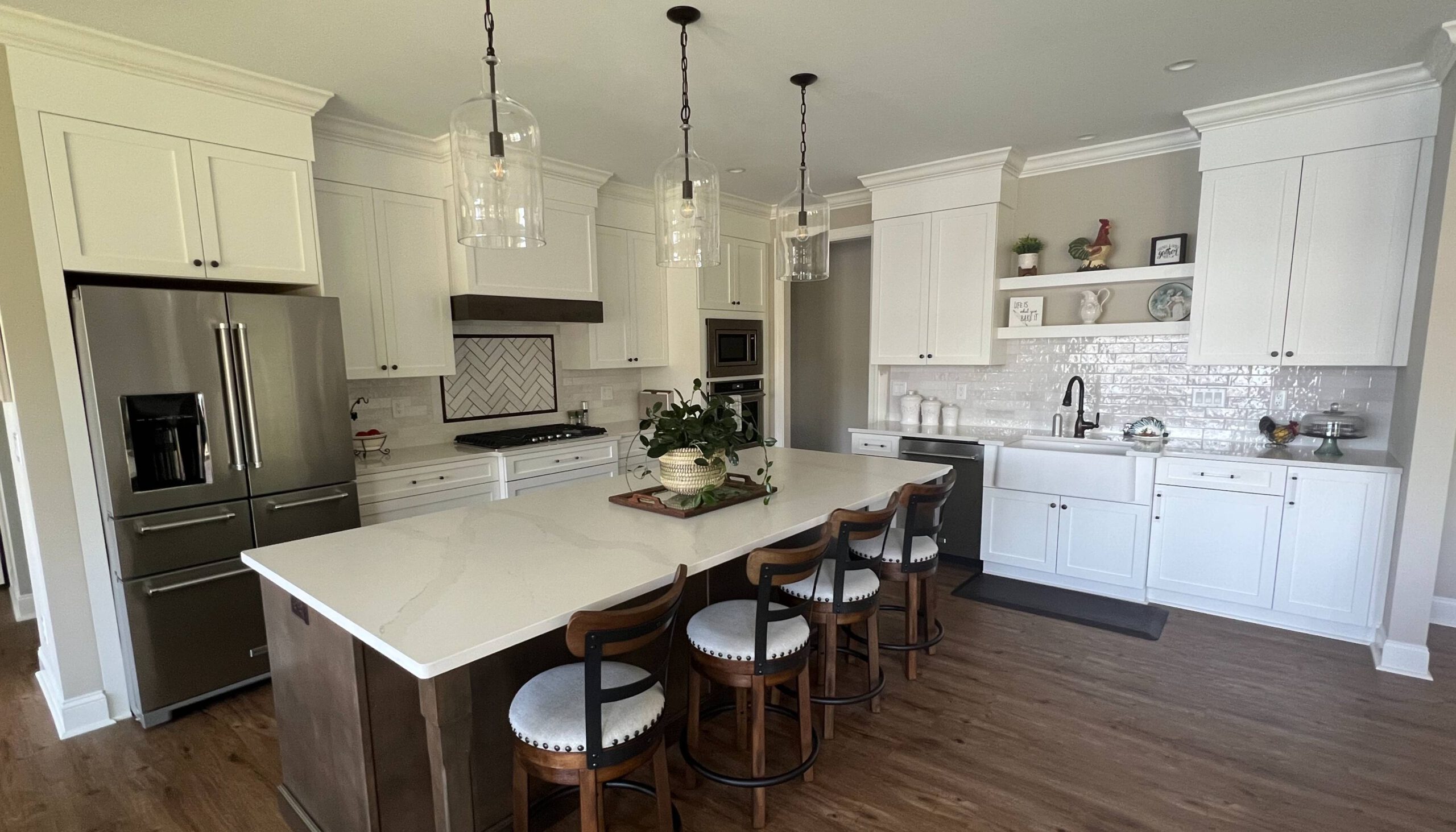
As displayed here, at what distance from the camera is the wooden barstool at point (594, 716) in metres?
1.38

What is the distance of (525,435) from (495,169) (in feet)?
8.21

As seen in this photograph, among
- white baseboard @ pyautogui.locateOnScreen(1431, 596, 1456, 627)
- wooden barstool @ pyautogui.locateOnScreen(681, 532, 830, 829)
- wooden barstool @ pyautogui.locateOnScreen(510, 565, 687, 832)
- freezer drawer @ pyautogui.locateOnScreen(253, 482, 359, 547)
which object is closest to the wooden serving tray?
wooden barstool @ pyautogui.locateOnScreen(681, 532, 830, 829)

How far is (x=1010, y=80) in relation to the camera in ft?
9.34

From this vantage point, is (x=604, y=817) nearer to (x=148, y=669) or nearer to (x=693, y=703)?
(x=693, y=703)

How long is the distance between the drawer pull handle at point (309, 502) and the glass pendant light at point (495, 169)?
5.57 feet

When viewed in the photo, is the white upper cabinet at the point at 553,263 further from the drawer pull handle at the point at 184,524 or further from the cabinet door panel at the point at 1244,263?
the cabinet door panel at the point at 1244,263

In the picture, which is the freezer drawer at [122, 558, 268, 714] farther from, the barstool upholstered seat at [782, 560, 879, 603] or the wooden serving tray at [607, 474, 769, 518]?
the barstool upholstered seat at [782, 560, 879, 603]

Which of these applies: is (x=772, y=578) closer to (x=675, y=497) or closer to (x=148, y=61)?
(x=675, y=497)

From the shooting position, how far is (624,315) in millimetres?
4688

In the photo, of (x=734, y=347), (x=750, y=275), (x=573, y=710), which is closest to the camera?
(x=573, y=710)

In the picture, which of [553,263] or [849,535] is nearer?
[849,535]

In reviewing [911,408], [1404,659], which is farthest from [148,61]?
[1404,659]

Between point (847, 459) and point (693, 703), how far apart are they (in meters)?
1.54

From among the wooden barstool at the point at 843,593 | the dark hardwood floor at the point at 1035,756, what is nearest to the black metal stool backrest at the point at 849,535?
the wooden barstool at the point at 843,593
